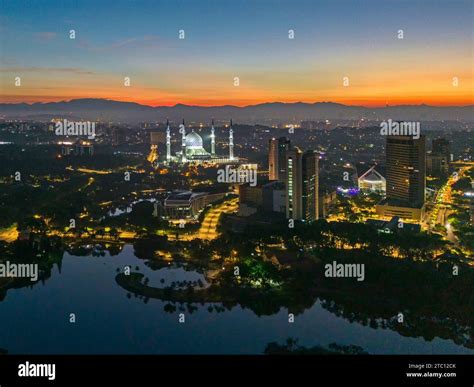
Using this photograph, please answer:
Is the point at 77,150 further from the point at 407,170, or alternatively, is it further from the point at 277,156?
the point at 407,170

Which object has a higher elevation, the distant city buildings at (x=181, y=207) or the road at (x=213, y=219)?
the distant city buildings at (x=181, y=207)

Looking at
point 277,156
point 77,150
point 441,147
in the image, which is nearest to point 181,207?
point 277,156

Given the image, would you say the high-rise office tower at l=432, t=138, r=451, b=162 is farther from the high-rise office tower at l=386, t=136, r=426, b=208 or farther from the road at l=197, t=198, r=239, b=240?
the road at l=197, t=198, r=239, b=240

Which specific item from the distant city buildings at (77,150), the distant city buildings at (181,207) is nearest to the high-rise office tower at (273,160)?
the distant city buildings at (181,207)

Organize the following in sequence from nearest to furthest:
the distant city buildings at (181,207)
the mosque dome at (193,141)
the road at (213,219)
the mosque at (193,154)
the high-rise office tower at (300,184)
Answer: the road at (213,219) → the high-rise office tower at (300,184) → the distant city buildings at (181,207) → the mosque at (193,154) → the mosque dome at (193,141)

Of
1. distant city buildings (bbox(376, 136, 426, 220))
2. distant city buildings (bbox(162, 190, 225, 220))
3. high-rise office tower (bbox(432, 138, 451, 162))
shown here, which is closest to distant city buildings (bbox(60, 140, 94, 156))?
distant city buildings (bbox(162, 190, 225, 220))

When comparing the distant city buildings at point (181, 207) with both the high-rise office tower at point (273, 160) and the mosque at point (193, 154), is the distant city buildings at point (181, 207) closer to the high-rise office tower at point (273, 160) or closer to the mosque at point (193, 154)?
the high-rise office tower at point (273, 160)
